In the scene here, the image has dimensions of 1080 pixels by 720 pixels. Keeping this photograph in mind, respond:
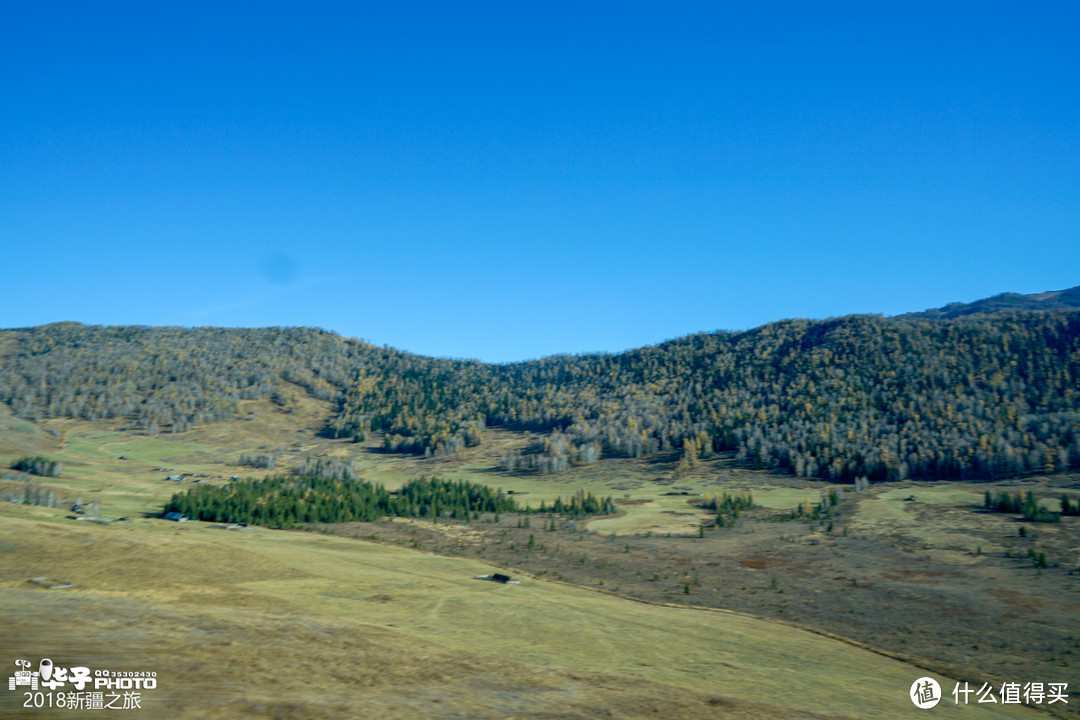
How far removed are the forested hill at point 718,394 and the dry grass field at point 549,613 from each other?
34875 millimetres

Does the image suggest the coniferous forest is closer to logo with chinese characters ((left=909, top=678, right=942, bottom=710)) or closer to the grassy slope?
the grassy slope

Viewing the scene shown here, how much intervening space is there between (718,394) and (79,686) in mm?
144354

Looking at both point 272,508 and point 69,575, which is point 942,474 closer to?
point 272,508

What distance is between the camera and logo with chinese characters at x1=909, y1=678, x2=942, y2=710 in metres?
24.3

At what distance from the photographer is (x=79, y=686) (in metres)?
16.8

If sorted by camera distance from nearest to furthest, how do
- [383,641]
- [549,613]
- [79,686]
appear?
[79,686] < [383,641] < [549,613]

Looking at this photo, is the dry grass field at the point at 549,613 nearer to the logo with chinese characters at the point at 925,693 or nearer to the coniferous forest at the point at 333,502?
the logo with chinese characters at the point at 925,693

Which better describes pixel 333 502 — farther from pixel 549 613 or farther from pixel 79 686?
pixel 79 686

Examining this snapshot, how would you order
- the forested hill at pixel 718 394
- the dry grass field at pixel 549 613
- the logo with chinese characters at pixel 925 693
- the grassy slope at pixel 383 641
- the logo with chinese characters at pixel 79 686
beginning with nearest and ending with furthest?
the logo with chinese characters at pixel 79 686, the grassy slope at pixel 383 641, the dry grass field at pixel 549 613, the logo with chinese characters at pixel 925 693, the forested hill at pixel 718 394

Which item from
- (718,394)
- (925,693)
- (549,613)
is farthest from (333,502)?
(718,394)

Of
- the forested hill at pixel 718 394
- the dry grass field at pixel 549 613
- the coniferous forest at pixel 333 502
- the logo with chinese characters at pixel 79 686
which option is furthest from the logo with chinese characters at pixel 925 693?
the forested hill at pixel 718 394

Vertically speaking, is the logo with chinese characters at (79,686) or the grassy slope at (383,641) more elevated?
the logo with chinese characters at (79,686)

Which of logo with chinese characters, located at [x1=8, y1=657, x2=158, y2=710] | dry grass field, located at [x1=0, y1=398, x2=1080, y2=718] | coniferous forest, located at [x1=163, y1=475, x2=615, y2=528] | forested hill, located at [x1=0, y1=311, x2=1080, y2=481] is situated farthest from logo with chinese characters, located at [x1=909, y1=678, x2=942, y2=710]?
forested hill, located at [x1=0, y1=311, x2=1080, y2=481]

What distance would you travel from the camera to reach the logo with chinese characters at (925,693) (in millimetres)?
Result: 24344
